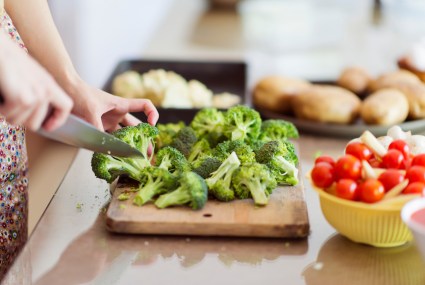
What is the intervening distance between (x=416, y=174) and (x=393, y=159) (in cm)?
6

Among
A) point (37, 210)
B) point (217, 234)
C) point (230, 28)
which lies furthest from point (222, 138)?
point (230, 28)

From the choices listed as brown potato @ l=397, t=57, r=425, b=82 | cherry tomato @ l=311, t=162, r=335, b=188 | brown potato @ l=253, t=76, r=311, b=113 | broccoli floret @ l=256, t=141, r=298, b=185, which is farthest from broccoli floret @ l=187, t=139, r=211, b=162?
brown potato @ l=397, t=57, r=425, b=82

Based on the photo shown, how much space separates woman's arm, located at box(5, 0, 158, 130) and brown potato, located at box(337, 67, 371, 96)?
78 centimetres

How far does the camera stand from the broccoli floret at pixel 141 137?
149cm

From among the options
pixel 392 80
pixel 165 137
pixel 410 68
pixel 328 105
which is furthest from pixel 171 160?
pixel 410 68

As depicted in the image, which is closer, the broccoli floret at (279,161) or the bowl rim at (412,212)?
the bowl rim at (412,212)

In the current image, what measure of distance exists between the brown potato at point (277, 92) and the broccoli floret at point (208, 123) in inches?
18.2

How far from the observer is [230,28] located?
3580 mm

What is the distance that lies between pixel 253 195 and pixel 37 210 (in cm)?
116

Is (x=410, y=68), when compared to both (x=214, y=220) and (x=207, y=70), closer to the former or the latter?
(x=207, y=70)

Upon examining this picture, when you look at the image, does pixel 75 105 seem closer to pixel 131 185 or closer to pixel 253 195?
pixel 131 185

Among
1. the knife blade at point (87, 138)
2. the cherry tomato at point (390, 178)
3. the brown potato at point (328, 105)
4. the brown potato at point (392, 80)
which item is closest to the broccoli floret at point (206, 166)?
the knife blade at point (87, 138)

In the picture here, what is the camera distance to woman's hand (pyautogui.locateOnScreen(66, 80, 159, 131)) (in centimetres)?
157

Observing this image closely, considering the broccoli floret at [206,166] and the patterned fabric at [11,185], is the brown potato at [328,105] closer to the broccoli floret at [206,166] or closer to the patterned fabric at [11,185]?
the broccoli floret at [206,166]
